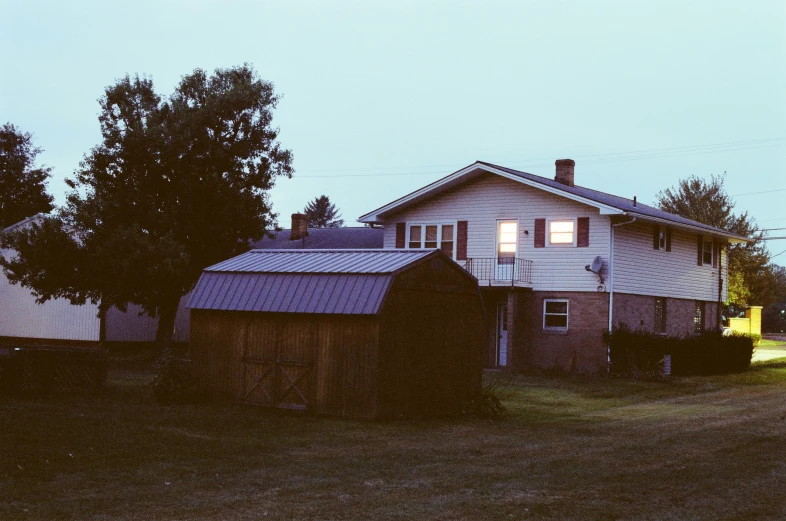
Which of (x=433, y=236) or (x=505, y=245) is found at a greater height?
(x=433, y=236)

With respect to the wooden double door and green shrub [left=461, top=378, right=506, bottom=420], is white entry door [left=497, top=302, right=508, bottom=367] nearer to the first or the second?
green shrub [left=461, top=378, right=506, bottom=420]

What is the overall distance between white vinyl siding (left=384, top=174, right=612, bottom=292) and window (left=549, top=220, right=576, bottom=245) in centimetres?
24

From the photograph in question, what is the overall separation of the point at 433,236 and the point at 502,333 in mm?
4474

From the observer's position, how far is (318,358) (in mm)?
17953

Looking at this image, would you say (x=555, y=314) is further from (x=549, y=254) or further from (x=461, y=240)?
(x=461, y=240)

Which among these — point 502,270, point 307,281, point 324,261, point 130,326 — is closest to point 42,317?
point 130,326

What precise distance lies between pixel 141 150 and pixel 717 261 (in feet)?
78.5

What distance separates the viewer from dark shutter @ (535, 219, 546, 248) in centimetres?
3253

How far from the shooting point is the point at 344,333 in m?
17.6

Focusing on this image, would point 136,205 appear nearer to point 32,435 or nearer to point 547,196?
point 547,196

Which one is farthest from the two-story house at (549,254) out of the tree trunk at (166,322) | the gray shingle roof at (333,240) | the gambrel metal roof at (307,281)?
the gambrel metal roof at (307,281)

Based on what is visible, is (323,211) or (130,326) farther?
(323,211)

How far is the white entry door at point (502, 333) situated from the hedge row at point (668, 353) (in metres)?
4.29

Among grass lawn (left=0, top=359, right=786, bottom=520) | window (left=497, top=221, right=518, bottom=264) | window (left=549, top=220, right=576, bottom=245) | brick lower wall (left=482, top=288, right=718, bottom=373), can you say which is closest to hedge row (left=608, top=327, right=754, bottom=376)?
brick lower wall (left=482, top=288, right=718, bottom=373)
